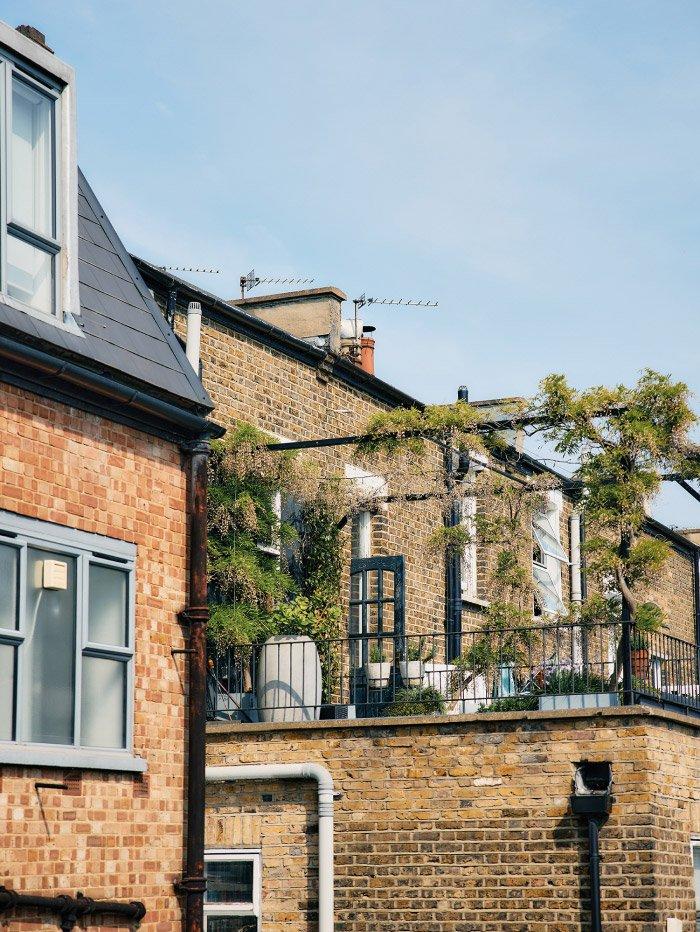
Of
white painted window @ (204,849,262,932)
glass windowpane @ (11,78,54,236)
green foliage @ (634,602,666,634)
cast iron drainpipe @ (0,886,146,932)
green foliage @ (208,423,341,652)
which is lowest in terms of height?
white painted window @ (204,849,262,932)

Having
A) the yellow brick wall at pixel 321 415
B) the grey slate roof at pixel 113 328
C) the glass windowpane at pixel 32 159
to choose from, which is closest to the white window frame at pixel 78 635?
the grey slate roof at pixel 113 328

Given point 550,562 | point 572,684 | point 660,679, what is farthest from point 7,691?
point 550,562

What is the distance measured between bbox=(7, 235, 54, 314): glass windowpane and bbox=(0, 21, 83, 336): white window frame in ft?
0.16

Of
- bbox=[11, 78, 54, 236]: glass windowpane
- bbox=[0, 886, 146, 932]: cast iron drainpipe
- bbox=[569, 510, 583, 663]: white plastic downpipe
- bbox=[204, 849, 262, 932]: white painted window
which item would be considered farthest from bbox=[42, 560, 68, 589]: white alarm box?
bbox=[569, 510, 583, 663]: white plastic downpipe

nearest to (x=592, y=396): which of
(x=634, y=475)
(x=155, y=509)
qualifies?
(x=634, y=475)

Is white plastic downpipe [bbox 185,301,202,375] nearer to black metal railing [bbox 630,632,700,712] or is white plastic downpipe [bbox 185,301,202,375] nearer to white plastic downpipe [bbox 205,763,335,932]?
white plastic downpipe [bbox 205,763,335,932]

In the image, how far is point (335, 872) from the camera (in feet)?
49.4

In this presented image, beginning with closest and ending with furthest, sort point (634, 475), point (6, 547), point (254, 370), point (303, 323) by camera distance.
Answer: point (6, 547)
point (634, 475)
point (254, 370)
point (303, 323)

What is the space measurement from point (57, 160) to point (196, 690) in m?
3.95

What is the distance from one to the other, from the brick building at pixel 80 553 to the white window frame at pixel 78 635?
0.04 feet

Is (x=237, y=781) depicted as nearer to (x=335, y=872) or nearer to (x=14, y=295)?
(x=335, y=872)

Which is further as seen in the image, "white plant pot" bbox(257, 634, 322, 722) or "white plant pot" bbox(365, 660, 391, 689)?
"white plant pot" bbox(365, 660, 391, 689)

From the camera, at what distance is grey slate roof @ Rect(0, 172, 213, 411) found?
34.6ft

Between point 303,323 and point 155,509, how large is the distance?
417 inches
